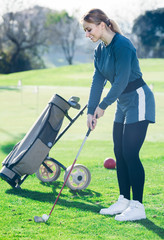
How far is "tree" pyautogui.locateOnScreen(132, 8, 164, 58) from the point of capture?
143 ft

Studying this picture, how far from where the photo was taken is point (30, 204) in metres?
4.54

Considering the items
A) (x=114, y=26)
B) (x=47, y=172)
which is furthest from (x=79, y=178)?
(x=114, y=26)

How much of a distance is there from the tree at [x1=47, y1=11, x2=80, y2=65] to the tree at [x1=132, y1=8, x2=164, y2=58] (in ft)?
29.0

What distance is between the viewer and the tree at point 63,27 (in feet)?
162

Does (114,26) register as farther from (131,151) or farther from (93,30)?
(131,151)

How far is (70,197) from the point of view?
483 cm

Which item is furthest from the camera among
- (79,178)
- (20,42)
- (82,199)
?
(20,42)

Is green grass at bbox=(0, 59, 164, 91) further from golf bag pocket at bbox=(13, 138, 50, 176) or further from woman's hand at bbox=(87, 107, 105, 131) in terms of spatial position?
woman's hand at bbox=(87, 107, 105, 131)

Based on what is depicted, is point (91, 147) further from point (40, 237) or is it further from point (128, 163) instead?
point (40, 237)

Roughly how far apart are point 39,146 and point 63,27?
47022 mm

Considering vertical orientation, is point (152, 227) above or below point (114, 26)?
below

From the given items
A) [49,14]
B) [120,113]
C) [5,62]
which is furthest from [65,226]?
[49,14]

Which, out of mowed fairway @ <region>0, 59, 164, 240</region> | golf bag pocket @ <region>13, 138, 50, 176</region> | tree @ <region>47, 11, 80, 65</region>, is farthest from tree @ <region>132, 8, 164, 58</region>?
golf bag pocket @ <region>13, 138, 50, 176</region>

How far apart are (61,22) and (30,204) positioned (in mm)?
47464
